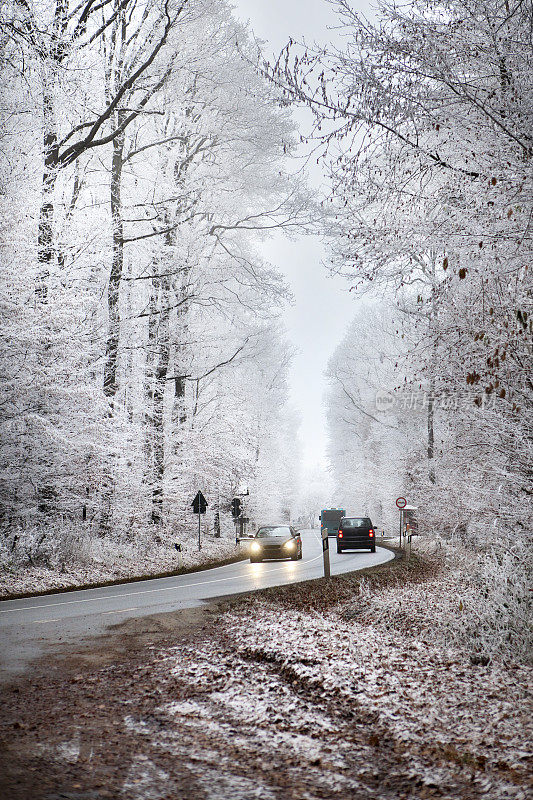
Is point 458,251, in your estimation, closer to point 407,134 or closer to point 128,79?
point 407,134

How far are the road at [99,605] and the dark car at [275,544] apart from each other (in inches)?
158

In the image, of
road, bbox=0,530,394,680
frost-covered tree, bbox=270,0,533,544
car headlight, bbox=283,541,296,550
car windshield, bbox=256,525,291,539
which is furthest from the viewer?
car windshield, bbox=256,525,291,539

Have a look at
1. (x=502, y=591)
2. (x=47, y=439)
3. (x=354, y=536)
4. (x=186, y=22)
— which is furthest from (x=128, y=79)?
(x=354, y=536)

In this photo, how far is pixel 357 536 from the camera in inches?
1240

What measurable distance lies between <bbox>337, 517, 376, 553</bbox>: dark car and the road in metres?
10.5

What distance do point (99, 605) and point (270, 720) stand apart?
806 cm

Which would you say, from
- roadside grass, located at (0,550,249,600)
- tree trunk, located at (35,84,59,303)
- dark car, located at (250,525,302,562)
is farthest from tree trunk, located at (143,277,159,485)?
tree trunk, located at (35,84,59,303)

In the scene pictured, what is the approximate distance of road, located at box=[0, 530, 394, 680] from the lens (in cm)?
907

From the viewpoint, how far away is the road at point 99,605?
9.07 m

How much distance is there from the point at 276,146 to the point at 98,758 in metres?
19.4

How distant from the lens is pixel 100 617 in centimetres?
1128

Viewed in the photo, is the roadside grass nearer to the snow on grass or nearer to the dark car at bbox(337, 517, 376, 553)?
the snow on grass

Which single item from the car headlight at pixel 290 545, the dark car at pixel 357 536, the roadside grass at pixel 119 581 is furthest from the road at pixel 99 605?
the dark car at pixel 357 536

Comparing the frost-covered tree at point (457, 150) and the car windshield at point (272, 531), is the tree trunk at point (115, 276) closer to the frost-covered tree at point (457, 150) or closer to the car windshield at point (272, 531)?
the car windshield at point (272, 531)
